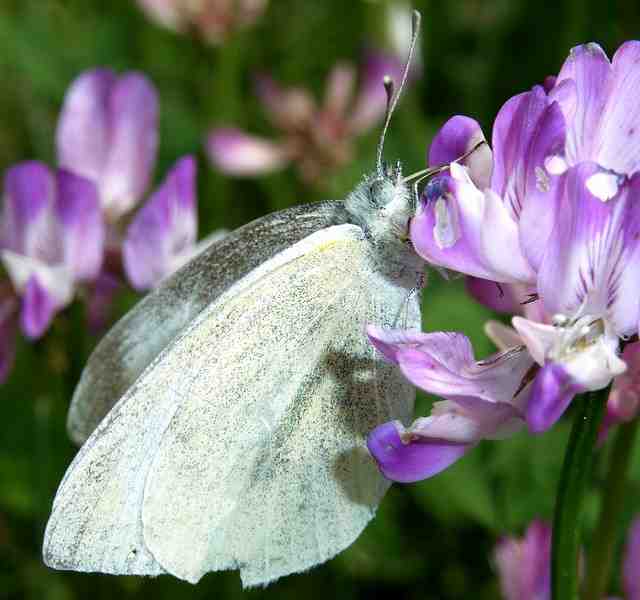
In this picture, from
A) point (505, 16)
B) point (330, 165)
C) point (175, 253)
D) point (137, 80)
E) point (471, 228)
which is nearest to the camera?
point (471, 228)

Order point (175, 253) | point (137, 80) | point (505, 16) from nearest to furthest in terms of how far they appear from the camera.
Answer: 1. point (175, 253)
2. point (137, 80)
3. point (505, 16)

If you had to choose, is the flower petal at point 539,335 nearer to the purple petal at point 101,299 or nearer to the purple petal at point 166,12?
the purple petal at point 101,299

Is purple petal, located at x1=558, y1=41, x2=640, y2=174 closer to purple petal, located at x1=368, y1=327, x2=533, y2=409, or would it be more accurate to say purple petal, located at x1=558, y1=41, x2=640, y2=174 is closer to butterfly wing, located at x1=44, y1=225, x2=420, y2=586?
purple petal, located at x1=368, y1=327, x2=533, y2=409

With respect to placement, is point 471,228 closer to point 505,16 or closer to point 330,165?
point 330,165

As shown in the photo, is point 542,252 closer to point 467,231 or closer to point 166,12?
point 467,231

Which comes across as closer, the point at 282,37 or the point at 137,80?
the point at 137,80

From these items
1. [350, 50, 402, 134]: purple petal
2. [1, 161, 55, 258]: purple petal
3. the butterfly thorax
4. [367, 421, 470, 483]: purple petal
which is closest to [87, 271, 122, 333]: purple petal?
[1, 161, 55, 258]: purple petal

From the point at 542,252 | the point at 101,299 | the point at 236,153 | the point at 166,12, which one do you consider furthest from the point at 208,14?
the point at 542,252

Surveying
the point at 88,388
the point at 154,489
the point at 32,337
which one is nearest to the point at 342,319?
the point at 154,489
